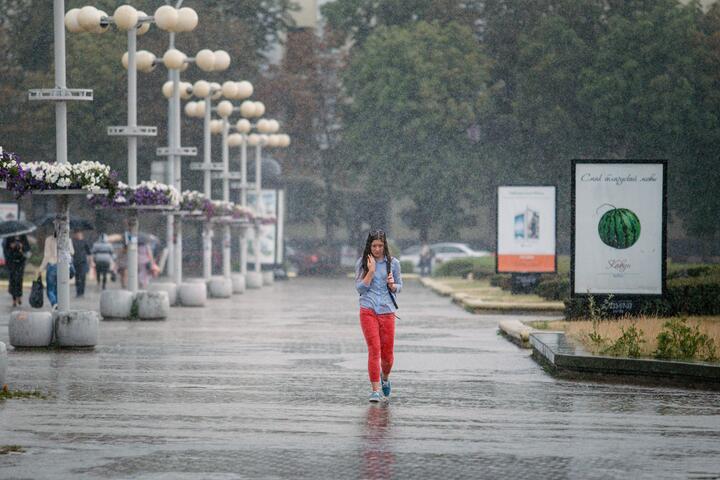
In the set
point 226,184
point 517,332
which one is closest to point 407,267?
point 226,184

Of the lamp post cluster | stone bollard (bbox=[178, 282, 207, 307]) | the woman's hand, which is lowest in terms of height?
stone bollard (bbox=[178, 282, 207, 307])

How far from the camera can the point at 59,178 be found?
24.3m

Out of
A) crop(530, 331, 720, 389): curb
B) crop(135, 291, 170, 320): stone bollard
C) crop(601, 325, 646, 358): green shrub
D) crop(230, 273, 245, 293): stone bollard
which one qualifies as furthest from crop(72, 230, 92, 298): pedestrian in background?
crop(601, 325, 646, 358): green shrub

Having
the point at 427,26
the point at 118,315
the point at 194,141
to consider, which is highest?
the point at 427,26

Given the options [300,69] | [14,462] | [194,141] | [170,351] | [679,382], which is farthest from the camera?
[300,69]

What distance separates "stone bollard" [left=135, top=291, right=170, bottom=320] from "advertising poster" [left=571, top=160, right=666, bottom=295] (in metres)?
10.4

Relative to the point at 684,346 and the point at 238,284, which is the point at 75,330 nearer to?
the point at 684,346

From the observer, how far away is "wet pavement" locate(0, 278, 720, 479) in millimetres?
12430

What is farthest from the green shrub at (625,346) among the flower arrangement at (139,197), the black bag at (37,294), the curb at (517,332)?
the black bag at (37,294)

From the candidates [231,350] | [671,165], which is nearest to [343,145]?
[671,165]

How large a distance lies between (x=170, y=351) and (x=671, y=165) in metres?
57.1

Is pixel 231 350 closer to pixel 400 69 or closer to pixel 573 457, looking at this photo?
pixel 573 457

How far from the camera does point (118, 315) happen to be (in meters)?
33.6

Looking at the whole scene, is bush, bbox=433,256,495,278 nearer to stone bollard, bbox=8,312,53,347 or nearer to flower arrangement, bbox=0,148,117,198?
flower arrangement, bbox=0,148,117,198
